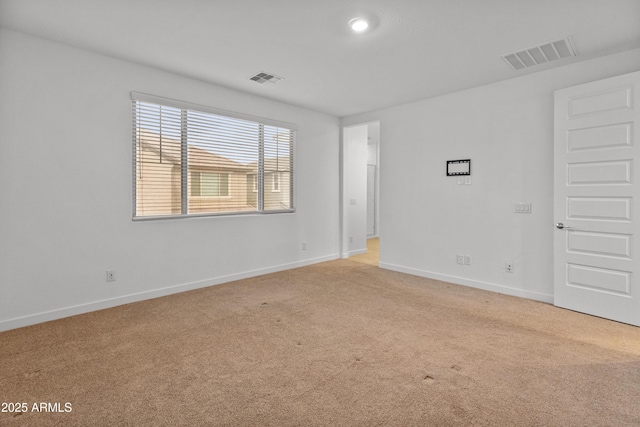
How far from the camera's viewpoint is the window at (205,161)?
3.71m

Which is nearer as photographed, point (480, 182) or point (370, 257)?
point (480, 182)

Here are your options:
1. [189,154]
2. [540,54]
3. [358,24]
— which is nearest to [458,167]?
[540,54]

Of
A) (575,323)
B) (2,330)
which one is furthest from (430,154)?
(2,330)

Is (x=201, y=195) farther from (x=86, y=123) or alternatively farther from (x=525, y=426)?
(x=525, y=426)

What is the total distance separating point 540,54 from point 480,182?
5.09 feet

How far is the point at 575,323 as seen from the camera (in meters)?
3.07

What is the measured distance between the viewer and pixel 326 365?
230 cm

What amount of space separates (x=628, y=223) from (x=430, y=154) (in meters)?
2.34

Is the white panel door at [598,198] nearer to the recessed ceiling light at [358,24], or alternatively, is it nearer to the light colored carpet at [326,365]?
the light colored carpet at [326,365]

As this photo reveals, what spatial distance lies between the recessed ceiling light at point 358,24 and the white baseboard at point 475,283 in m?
3.37

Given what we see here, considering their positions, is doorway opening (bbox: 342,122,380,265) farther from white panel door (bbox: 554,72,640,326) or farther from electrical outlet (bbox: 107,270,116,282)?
electrical outlet (bbox: 107,270,116,282)

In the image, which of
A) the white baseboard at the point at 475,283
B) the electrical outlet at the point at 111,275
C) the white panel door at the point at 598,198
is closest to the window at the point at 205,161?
the electrical outlet at the point at 111,275

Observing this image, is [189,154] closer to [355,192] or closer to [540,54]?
[355,192]

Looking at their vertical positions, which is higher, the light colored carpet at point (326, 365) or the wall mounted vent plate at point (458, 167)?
the wall mounted vent plate at point (458, 167)
